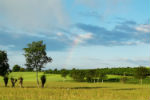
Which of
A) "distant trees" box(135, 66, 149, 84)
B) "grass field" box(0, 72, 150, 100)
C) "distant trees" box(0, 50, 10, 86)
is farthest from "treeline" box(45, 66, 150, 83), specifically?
"distant trees" box(0, 50, 10, 86)

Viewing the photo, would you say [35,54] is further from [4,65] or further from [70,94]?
[70,94]

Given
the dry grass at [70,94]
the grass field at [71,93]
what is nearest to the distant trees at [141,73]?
the grass field at [71,93]

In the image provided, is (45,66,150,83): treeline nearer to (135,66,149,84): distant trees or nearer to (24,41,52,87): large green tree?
(135,66,149,84): distant trees

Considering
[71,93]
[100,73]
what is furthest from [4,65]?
[100,73]

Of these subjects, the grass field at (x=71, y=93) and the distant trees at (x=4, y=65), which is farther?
the distant trees at (x=4, y=65)

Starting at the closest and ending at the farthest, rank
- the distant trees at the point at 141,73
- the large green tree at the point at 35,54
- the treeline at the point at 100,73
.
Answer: the large green tree at the point at 35,54 → the distant trees at the point at 141,73 → the treeline at the point at 100,73

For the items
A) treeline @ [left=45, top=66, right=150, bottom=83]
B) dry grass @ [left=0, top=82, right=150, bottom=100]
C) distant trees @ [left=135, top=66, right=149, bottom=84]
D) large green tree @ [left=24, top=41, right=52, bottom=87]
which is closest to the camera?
dry grass @ [left=0, top=82, right=150, bottom=100]

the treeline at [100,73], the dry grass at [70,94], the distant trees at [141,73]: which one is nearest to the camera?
the dry grass at [70,94]

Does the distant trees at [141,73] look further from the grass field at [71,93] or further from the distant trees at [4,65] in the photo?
the distant trees at [4,65]

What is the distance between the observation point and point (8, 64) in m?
64.9

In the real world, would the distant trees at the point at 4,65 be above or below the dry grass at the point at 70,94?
above

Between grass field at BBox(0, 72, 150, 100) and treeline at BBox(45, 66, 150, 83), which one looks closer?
grass field at BBox(0, 72, 150, 100)

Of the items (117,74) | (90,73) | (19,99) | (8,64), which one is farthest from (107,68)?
(19,99)

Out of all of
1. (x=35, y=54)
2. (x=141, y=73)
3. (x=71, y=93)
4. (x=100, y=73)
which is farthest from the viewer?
(x=100, y=73)
